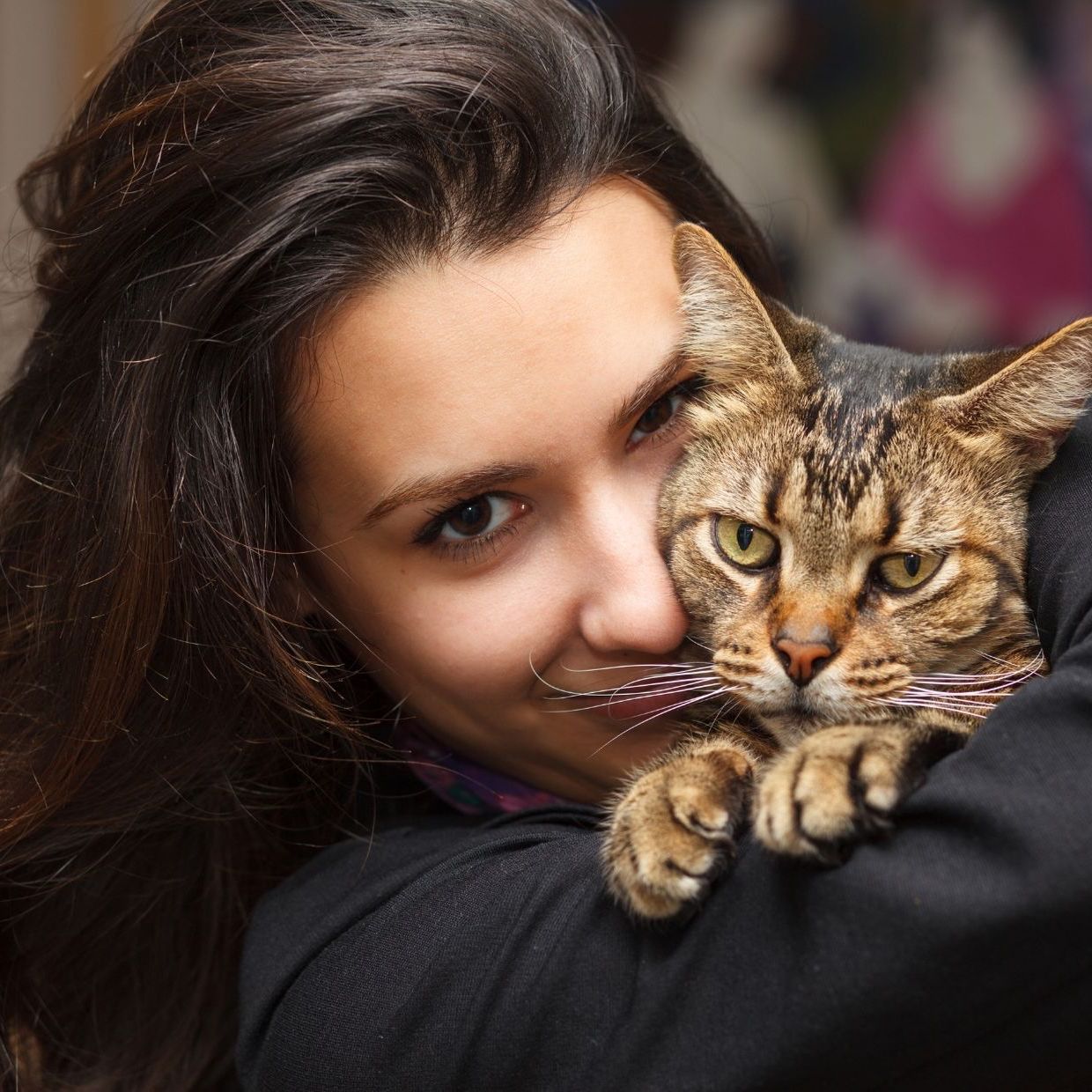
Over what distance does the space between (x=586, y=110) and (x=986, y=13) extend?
1.40 m

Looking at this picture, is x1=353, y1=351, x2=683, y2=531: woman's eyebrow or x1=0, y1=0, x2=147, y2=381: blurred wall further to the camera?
x1=0, y1=0, x2=147, y2=381: blurred wall

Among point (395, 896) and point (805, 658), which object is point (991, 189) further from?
point (395, 896)

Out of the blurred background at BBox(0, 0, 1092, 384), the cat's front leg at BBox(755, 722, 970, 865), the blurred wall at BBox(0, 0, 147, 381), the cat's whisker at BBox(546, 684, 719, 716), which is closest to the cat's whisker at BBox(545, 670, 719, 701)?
the cat's whisker at BBox(546, 684, 719, 716)

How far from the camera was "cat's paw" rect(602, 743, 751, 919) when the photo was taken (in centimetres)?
89

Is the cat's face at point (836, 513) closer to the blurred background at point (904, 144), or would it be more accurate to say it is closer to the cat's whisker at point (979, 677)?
the cat's whisker at point (979, 677)

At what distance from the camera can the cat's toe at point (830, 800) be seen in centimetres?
82

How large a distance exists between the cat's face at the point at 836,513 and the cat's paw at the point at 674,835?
0.45 feet

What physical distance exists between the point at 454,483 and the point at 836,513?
39 cm

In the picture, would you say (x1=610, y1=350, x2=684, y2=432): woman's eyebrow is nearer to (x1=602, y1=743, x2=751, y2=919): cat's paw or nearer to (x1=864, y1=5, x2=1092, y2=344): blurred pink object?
(x1=602, y1=743, x2=751, y2=919): cat's paw

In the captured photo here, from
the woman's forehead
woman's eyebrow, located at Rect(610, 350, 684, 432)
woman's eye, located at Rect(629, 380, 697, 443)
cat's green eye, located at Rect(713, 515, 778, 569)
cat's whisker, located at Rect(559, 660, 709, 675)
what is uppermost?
the woman's forehead

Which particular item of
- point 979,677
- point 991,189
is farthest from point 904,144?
point 979,677

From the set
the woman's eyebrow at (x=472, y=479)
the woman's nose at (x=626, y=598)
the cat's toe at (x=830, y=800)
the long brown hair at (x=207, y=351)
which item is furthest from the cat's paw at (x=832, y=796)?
the long brown hair at (x=207, y=351)

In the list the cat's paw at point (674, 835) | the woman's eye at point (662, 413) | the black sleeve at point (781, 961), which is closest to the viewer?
the black sleeve at point (781, 961)

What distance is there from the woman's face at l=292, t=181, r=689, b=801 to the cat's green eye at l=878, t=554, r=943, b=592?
0.70 ft
